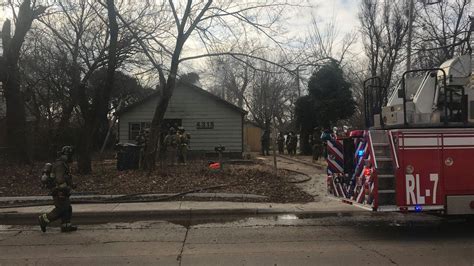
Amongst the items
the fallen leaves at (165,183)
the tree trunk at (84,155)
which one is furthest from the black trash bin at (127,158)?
the tree trunk at (84,155)

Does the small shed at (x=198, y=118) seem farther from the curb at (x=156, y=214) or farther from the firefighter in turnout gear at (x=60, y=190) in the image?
the firefighter in turnout gear at (x=60, y=190)

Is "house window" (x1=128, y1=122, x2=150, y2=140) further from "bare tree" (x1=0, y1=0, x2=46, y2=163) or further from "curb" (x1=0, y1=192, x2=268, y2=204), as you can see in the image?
"curb" (x1=0, y1=192, x2=268, y2=204)

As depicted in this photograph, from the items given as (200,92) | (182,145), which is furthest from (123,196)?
(200,92)

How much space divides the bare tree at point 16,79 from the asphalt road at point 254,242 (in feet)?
40.0

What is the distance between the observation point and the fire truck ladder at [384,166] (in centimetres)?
903

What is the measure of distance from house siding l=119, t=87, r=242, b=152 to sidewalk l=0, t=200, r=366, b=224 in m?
16.2

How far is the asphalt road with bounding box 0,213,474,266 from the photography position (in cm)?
761

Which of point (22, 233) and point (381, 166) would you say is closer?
point (381, 166)

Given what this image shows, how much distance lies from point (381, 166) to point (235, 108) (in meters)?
20.4

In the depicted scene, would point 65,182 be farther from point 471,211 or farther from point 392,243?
point 471,211

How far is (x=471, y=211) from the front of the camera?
9156 millimetres

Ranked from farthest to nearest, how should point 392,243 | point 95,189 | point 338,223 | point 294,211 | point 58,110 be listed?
point 58,110 → point 95,189 → point 294,211 → point 338,223 → point 392,243

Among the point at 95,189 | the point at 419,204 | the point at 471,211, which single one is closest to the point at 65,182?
the point at 95,189

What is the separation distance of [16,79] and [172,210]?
13.6 meters
